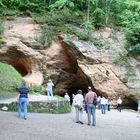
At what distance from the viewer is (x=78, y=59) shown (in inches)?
1275

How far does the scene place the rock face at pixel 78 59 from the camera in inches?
1237

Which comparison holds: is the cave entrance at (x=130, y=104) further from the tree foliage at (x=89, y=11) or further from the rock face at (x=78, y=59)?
the tree foliage at (x=89, y=11)

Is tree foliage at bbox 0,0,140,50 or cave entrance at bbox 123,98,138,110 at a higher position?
tree foliage at bbox 0,0,140,50

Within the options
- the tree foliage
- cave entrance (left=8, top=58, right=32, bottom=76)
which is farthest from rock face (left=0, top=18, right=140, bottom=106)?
the tree foliage

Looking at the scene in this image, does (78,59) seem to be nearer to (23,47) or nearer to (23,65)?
(23,47)

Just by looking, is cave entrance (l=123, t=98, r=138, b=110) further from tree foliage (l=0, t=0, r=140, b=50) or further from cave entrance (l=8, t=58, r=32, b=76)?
cave entrance (l=8, t=58, r=32, b=76)

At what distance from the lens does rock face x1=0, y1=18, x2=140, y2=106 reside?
31422mm

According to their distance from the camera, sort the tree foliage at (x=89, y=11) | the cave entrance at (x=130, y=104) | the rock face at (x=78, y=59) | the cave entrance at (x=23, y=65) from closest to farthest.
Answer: the rock face at (x=78, y=59), the cave entrance at (x=23, y=65), the cave entrance at (x=130, y=104), the tree foliage at (x=89, y=11)

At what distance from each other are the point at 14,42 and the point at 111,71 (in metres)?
8.75

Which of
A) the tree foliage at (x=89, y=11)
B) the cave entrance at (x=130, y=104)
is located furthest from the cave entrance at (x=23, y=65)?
the cave entrance at (x=130, y=104)

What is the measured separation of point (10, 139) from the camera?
10273 millimetres

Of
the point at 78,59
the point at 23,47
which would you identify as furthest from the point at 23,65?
the point at 78,59

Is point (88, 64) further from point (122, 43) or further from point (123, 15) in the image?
point (123, 15)

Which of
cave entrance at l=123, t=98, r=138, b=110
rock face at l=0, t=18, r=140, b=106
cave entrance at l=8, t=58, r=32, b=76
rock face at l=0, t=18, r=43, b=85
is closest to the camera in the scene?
rock face at l=0, t=18, r=43, b=85
